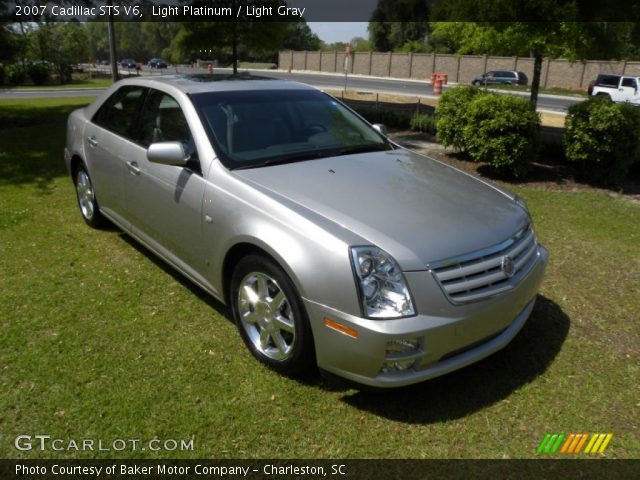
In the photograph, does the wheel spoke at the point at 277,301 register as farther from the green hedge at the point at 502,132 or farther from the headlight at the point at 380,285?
the green hedge at the point at 502,132

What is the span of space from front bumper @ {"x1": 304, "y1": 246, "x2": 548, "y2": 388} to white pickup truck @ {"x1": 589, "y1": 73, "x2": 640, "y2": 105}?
2715 centimetres

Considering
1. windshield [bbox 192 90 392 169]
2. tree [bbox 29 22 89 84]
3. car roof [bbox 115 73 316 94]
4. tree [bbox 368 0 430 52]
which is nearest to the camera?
windshield [bbox 192 90 392 169]

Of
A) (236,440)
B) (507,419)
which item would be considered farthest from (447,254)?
(236,440)

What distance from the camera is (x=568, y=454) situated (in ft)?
8.95

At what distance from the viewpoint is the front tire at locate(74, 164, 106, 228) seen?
546 cm

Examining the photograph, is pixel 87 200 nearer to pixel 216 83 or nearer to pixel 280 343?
pixel 216 83

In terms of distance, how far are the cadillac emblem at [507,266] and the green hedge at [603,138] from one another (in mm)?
5594

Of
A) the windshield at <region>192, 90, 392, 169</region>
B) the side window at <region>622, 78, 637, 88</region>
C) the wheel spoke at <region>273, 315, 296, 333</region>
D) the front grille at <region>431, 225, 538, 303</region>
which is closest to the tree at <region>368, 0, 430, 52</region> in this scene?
the side window at <region>622, 78, 637, 88</region>

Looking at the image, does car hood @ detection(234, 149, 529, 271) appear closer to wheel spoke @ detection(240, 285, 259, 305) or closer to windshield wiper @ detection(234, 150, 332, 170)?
windshield wiper @ detection(234, 150, 332, 170)

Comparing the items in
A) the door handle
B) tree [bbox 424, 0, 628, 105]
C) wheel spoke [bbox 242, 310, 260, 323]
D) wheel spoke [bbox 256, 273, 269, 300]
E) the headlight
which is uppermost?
tree [bbox 424, 0, 628, 105]

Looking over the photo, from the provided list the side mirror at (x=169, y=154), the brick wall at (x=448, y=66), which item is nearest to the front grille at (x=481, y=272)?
the side mirror at (x=169, y=154)

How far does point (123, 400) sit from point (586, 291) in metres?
3.76

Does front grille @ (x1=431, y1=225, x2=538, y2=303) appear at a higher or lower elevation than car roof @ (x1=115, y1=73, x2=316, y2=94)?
lower

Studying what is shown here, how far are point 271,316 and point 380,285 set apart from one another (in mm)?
803
